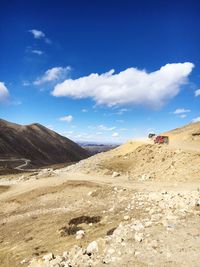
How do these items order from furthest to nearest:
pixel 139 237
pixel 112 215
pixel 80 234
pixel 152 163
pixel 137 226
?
pixel 152 163 → pixel 112 215 → pixel 80 234 → pixel 137 226 → pixel 139 237

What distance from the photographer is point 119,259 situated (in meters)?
16.6

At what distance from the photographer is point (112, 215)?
26.6 meters

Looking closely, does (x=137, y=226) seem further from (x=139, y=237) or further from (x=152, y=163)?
(x=152, y=163)

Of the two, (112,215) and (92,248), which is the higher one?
(112,215)

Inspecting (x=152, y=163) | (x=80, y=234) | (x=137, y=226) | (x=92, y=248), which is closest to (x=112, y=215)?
(x=80, y=234)

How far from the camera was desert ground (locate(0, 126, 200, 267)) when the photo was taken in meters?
17.4

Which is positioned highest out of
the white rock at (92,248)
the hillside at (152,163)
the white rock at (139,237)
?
the hillside at (152,163)

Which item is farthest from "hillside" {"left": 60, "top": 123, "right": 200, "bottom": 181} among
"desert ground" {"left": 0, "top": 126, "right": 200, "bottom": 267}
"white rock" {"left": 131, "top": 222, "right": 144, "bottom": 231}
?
"white rock" {"left": 131, "top": 222, "right": 144, "bottom": 231}

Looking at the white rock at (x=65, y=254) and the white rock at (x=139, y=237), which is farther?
the white rock at (x=139, y=237)

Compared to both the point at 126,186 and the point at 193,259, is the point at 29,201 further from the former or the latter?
the point at 193,259

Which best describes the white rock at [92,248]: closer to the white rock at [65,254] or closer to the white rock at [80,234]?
the white rock at [65,254]

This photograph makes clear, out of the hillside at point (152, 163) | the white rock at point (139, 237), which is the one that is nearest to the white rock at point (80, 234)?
the white rock at point (139, 237)

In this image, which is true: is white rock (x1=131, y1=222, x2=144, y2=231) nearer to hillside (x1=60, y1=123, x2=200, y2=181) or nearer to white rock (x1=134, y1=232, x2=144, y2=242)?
white rock (x1=134, y1=232, x2=144, y2=242)

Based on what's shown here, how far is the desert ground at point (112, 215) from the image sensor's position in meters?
17.4
